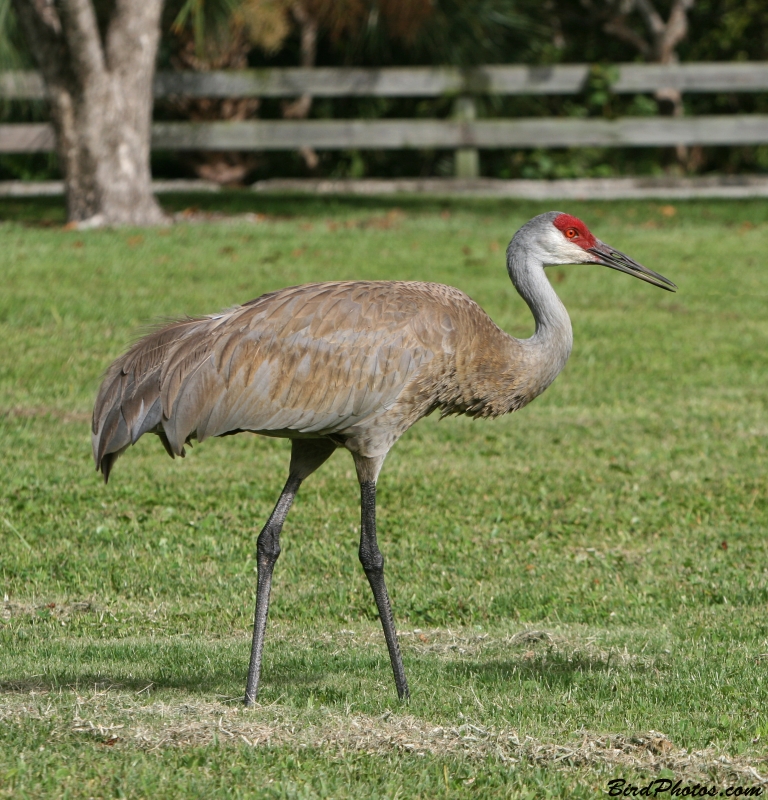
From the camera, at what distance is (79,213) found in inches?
568

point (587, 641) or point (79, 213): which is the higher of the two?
point (79, 213)

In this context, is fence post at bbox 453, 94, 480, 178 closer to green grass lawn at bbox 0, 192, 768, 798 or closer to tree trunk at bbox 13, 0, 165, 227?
tree trunk at bbox 13, 0, 165, 227

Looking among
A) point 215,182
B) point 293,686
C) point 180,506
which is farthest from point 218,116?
point 293,686

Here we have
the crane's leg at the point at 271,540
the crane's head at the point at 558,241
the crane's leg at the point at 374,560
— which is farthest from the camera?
the crane's head at the point at 558,241

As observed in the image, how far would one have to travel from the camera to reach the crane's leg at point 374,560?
5020 mm

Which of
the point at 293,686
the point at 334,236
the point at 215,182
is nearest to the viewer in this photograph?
the point at 293,686

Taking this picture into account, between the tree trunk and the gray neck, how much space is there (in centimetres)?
886

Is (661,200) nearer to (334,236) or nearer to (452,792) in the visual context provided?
(334,236)

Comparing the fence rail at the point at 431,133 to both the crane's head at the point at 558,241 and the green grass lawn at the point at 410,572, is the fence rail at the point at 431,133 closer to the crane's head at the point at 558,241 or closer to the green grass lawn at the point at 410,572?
the green grass lawn at the point at 410,572

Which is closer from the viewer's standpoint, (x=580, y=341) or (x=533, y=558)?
(x=533, y=558)

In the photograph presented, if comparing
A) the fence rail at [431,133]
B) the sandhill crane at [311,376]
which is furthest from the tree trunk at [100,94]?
the sandhill crane at [311,376]

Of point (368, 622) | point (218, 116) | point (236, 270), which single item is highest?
point (218, 116)

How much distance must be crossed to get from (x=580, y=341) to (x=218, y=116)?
362 inches

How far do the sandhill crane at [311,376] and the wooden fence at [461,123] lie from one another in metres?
12.4
